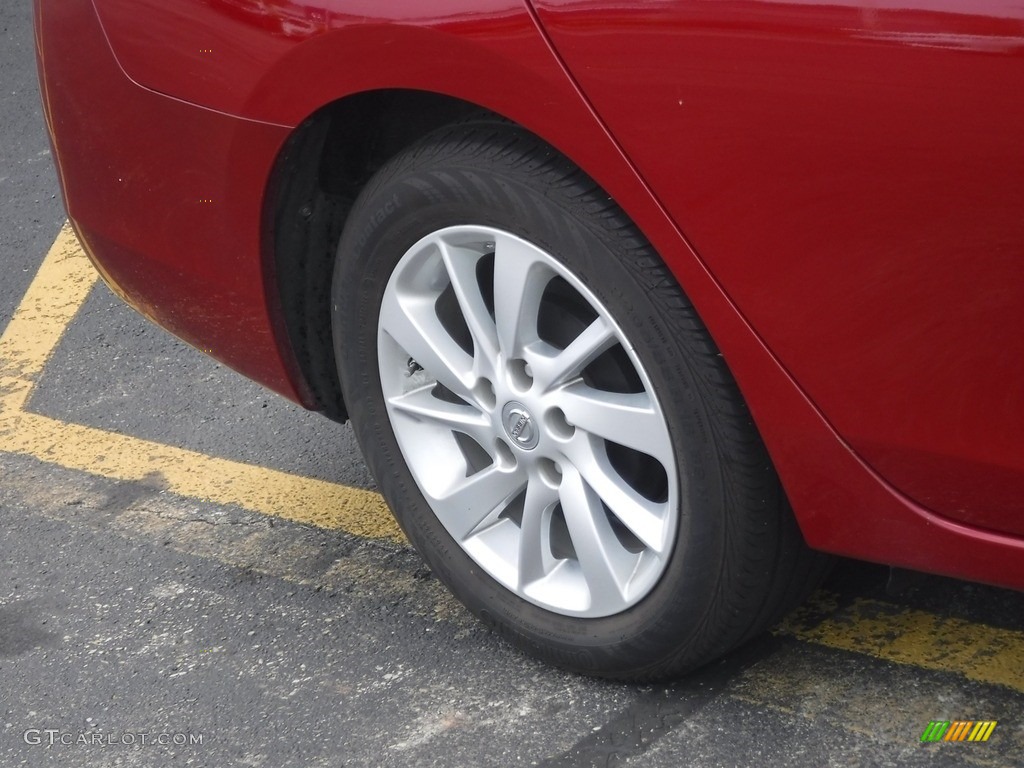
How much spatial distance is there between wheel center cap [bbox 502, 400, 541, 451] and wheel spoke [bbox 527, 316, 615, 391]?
7cm

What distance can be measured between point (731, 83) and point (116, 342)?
2662 mm

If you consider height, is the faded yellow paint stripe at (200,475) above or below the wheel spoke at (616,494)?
below

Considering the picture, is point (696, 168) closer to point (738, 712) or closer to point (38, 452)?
point (738, 712)

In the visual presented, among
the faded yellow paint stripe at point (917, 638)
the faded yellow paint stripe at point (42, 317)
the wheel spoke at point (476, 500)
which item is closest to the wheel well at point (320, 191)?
the wheel spoke at point (476, 500)

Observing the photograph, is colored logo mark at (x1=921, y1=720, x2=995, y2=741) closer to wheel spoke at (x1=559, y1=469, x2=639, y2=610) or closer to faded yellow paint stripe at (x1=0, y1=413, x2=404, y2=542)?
wheel spoke at (x1=559, y1=469, x2=639, y2=610)

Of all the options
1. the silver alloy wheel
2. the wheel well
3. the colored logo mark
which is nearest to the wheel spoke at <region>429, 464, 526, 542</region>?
the silver alloy wheel

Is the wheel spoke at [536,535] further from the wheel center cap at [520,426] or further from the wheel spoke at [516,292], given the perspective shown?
the wheel spoke at [516,292]

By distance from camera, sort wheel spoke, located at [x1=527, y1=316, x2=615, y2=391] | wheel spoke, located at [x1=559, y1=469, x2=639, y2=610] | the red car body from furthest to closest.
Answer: wheel spoke, located at [x1=559, y1=469, x2=639, y2=610] → wheel spoke, located at [x1=527, y1=316, x2=615, y2=391] → the red car body

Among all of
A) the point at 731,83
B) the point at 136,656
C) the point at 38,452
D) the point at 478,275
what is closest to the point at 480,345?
the point at 478,275

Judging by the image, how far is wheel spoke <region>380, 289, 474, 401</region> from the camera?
2186 millimetres

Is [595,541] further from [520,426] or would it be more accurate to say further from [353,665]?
[353,665]

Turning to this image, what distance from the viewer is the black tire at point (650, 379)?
6.00 ft

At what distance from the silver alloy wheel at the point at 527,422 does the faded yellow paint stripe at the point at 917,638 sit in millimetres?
406

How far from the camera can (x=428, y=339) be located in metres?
2.19
